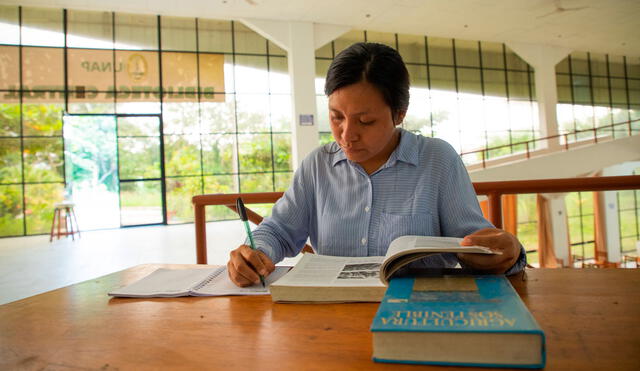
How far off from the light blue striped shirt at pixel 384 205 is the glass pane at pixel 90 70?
364 inches

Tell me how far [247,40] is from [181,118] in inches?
98.8

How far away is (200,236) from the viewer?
1861 mm

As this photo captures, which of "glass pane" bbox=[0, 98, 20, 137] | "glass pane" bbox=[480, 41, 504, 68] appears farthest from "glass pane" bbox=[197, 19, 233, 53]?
"glass pane" bbox=[480, 41, 504, 68]

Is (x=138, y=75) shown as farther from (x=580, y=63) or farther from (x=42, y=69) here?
(x=580, y=63)

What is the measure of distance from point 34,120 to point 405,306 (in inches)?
412

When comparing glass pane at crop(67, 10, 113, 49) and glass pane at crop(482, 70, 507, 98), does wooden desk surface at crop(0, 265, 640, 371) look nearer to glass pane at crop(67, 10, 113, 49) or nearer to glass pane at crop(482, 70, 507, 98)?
glass pane at crop(67, 10, 113, 49)

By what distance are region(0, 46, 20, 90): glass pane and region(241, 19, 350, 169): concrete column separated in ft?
15.5

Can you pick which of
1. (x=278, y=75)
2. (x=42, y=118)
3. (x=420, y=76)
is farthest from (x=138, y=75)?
(x=420, y=76)

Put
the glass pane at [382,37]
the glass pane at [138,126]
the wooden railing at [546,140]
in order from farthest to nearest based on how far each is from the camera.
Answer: the wooden railing at [546,140], the glass pane at [382,37], the glass pane at [138,126]

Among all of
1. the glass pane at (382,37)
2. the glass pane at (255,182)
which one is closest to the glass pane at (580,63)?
the glass pane at (382,37)

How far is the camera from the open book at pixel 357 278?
0.74 m

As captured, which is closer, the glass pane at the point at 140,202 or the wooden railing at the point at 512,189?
the wooden railing at the point at 512,189

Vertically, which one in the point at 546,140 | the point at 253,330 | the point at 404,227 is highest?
the point at 546,140

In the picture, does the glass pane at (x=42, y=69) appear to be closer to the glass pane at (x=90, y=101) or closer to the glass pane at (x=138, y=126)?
the glass pane at (x=90, y=101)
